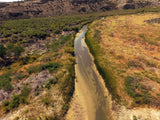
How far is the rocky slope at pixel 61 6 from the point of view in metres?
102

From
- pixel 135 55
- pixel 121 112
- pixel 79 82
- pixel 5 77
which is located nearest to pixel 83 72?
pixel 79 82

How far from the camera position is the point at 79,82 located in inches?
926

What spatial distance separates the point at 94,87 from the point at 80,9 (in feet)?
388

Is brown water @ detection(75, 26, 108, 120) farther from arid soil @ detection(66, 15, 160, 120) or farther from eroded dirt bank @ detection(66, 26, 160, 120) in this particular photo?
arid soil @ detection(66, 15, 160, 120)

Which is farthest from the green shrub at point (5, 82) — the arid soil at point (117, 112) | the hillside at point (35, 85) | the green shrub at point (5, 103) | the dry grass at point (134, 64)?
the dry grass at point (134, 64)

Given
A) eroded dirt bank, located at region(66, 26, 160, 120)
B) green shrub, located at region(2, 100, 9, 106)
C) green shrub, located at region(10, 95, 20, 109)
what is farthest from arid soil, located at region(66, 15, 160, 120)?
green shrub, located at region(2, 100, 9, 106)

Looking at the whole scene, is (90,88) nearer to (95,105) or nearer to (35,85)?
(95,105)

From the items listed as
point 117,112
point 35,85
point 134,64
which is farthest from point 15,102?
point 134,64

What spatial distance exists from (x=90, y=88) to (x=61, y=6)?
124 metres

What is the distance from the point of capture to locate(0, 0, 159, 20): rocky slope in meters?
102

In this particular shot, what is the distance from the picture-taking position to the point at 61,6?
11794 cm

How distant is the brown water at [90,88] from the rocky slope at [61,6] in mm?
103024

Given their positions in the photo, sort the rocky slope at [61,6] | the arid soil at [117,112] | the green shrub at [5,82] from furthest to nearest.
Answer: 1. the rocky slope at [61,6]
2. the green shrub at [5,82]
3. the arid soil at [117,112]

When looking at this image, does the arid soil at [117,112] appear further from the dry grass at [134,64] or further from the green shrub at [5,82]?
the green shrub at [5,82]
